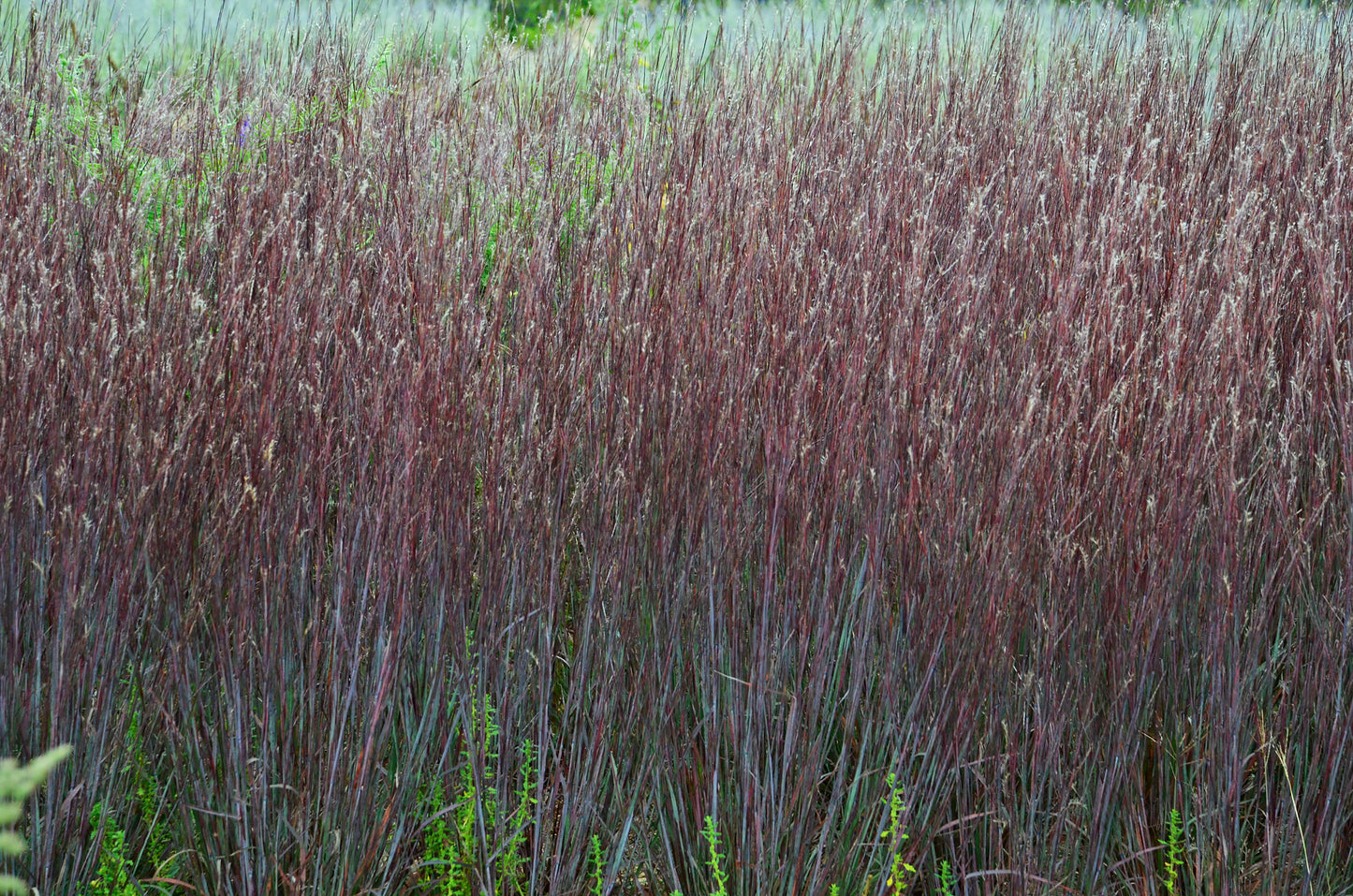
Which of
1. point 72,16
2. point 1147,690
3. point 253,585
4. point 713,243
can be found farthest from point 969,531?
point 72,16

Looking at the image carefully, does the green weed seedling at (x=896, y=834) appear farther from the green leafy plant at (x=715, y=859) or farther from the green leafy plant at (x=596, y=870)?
the green leafy plant at (x=596, y=870)

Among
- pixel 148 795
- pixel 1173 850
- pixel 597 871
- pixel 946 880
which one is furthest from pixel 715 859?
pixel 148 795

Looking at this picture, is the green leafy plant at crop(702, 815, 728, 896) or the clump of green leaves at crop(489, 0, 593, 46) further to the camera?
the clump of green leaves at crop(489, 0, 593, 46)

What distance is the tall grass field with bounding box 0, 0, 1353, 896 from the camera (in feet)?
5.05

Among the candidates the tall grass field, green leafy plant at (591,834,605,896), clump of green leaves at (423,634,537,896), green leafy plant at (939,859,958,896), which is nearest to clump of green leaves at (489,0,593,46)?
the tall grass field

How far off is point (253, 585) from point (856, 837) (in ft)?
3.44

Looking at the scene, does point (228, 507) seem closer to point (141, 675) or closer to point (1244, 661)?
point (141, 675)

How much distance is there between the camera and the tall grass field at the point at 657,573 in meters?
1.54

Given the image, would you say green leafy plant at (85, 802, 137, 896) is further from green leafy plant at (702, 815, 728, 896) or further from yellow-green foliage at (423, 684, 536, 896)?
green leafy plant at (702, 815, 728, 896)

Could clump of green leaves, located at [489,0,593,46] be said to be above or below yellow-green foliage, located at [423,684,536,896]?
above

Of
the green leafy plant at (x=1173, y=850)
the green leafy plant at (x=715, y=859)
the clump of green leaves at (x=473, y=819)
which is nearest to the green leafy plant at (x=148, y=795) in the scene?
the clump of green leaves at (x=473, y=819)

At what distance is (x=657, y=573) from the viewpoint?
1737 millimetres

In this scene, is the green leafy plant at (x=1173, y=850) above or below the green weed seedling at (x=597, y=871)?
above

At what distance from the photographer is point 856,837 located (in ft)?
5.43
